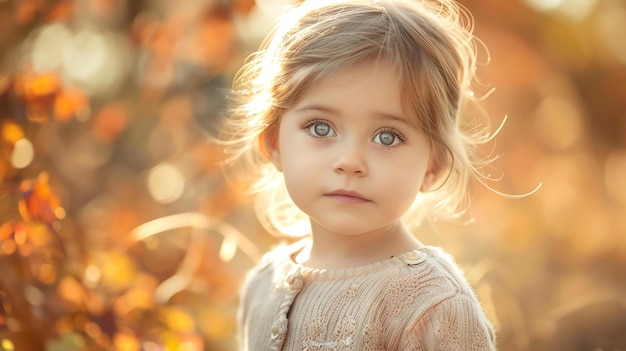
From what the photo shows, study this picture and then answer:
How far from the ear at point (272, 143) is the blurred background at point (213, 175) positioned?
66 cm

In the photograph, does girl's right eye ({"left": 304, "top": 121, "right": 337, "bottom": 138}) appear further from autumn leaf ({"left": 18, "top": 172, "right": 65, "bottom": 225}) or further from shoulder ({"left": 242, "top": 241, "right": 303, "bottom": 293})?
autumn leaf ({"left": 18, "top": 172, "right": 65, "bottom": 225})

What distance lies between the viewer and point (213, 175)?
298cm

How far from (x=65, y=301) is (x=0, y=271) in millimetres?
195

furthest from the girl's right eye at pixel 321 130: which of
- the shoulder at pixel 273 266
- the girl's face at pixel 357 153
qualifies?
the shoulder at pixel 273 266

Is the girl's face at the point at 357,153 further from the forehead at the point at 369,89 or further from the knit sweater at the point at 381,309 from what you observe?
the knit sweater at the point at 381,309

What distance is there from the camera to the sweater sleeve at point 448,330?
1575mm

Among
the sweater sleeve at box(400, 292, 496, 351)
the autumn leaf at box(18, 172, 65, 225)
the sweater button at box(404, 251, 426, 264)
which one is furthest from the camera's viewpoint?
the autumn leaf at box(18, 172, 65, 225)

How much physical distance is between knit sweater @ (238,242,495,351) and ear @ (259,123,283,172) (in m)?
0.25

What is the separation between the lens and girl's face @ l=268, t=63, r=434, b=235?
5.31ft

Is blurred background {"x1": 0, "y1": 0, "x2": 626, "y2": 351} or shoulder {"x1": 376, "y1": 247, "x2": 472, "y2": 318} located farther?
blurred background {"x1": 0, "y1": 0, "x2": 626, "y2": 351}

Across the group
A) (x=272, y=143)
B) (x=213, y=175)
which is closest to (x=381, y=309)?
(x=272, y=143)

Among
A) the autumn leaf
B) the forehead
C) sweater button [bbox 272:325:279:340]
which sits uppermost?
the forehead

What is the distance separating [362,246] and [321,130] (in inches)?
10.8

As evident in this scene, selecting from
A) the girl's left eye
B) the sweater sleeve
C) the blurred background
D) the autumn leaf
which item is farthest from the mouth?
the blurred background
